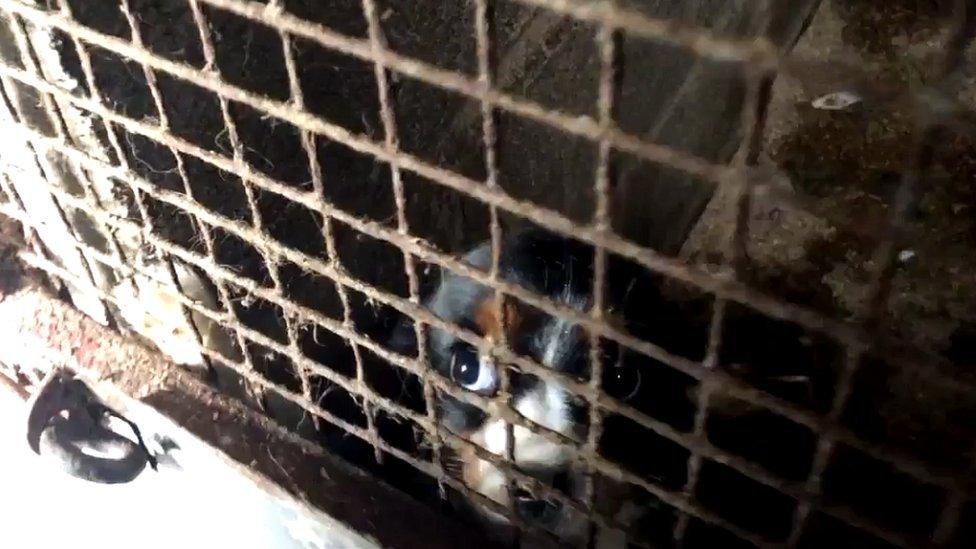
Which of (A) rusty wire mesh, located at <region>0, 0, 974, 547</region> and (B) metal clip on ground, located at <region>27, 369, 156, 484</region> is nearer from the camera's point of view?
(A) rusty wire mesh, located at <region>0, 0, 974, 547</region>

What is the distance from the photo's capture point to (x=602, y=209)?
46 centimetres

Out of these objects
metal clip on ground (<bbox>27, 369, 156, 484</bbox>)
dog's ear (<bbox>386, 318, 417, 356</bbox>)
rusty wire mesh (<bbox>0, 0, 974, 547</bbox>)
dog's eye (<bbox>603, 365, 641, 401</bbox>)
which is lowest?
metal clip on ground (<bbox>27, 369, 156, 484</bbox>)

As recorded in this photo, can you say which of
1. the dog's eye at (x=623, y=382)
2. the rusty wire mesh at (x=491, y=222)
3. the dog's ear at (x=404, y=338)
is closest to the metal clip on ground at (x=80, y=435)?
the rusty wire mesh at (x=491, y=222)

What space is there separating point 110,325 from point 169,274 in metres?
0.19

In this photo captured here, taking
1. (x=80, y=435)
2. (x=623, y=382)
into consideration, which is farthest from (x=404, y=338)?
(x=80, y=435)

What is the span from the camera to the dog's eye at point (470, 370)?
86 cm

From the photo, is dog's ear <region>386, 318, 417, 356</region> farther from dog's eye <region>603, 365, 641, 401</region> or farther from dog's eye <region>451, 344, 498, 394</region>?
dog's eye <region>603, 365, 641, 401</region>

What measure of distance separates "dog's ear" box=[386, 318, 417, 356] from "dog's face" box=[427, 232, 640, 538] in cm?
2

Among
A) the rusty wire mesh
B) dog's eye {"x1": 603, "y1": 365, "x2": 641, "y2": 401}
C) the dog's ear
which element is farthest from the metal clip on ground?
dog's eye {"x1": 603, "y1": 365, "x2": 641, "y2": 401}

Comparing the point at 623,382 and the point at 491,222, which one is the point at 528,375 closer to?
the point at 623,382

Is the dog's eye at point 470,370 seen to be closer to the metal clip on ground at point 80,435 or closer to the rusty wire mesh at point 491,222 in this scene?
the rusty wire mesh at point 491,222

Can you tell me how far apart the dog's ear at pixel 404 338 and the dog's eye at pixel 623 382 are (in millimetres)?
190

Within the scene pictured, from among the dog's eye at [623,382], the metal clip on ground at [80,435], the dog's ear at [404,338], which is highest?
the dog's eye at [623,382]

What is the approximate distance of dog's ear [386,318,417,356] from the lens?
35.0 inches
